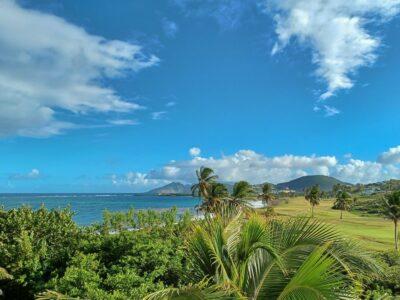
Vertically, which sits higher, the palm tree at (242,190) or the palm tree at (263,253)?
the palm tree at (242,190)

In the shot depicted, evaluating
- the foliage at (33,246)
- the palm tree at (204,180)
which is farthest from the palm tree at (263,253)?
the palm tree at (204,180)

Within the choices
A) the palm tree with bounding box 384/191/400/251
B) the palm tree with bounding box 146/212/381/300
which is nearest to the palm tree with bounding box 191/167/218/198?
the palm tree with bounding box 384/191/400/251

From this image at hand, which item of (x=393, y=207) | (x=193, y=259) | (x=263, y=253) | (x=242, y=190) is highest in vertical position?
(x=242, y=190)

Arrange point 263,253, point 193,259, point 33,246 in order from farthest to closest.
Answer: point 33,246
point 193,259
point 263,253

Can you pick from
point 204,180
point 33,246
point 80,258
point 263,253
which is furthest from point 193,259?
point 204,180

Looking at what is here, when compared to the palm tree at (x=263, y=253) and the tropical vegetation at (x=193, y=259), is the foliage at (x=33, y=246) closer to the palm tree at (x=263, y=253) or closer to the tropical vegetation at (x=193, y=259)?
the tropical vegetation at (x=193, y=259)

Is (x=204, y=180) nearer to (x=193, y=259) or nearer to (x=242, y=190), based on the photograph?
(x=242, y=190)

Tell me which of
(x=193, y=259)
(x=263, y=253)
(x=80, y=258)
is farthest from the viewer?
(x=80, y=258)

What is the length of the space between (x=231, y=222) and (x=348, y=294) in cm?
173

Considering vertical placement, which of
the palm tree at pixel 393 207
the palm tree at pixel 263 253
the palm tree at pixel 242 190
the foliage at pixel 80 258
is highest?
the palm tree at pixel 242 190

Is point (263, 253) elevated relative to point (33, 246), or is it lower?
elevated

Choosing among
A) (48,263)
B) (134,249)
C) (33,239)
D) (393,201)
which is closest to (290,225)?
(134,249)

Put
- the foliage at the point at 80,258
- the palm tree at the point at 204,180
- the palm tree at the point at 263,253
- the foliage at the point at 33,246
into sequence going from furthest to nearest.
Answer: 1. the palm tree at the point at 204,180
2. the foliage at the point at 33,246
3. the foliage at the point at 80,258
4. the palm tree at the point at 263,253

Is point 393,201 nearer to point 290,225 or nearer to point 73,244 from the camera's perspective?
point 73,244
